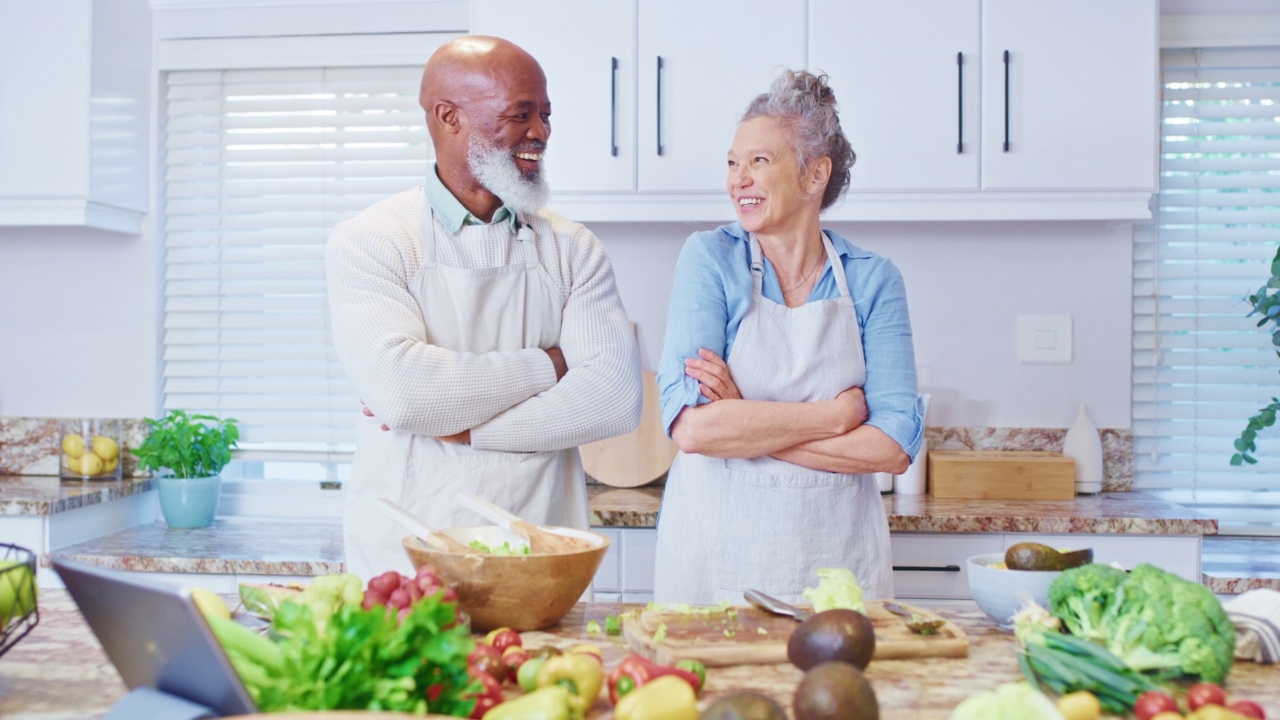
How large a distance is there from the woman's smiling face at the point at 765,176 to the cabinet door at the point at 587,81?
3.05ft

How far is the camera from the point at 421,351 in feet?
6.29

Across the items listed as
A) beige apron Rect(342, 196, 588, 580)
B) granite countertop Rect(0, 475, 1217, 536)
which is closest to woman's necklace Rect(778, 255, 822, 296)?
beige apron Rect(342, 196, 588, 580)

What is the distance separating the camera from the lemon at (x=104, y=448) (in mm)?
3393

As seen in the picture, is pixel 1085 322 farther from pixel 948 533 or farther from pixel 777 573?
pixel 777 573

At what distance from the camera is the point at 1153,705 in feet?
3.51

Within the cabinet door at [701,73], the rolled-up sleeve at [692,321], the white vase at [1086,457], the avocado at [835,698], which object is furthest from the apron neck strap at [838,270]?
the white vase at [1086,457]

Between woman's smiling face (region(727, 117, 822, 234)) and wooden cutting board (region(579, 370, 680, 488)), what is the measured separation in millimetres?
1119

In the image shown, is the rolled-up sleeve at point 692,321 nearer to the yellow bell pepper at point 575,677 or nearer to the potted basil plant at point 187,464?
the yellow bell pepper at point 575,677

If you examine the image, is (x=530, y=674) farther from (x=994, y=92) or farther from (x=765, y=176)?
(x=994, y=92)

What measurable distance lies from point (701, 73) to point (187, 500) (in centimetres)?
188

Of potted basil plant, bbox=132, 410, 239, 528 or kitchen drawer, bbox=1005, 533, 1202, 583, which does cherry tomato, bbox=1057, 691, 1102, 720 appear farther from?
potted basil plant, bbox=132, 410, 239, 528

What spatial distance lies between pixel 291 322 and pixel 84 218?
66 cm

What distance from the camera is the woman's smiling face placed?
2.15m

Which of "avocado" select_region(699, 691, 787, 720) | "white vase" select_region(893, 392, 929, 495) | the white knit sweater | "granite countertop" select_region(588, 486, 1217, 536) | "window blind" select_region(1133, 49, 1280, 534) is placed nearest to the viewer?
"avocado" select_region(699, 691, 787, 720)
